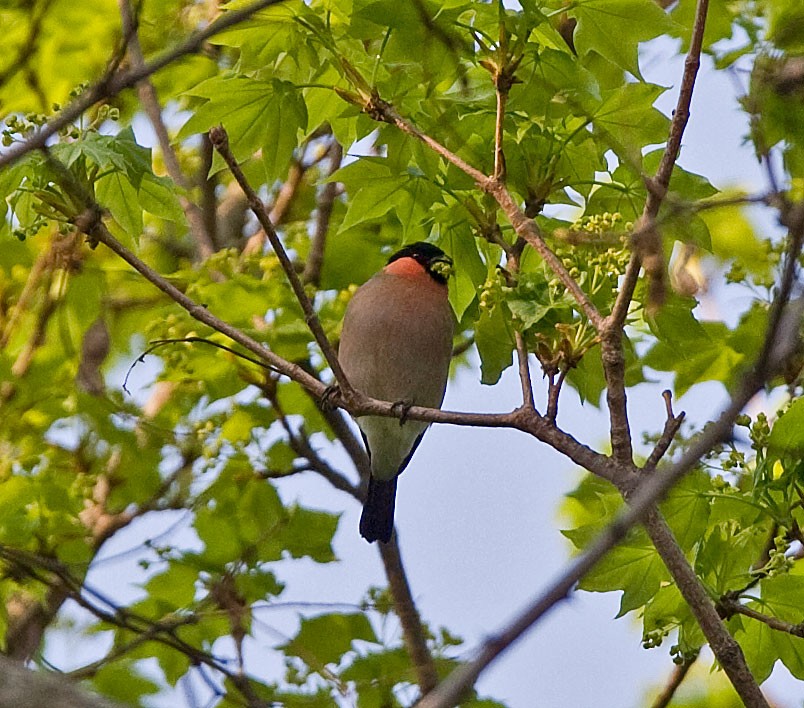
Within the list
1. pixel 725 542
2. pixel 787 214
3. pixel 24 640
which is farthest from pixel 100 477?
pixel 787 214

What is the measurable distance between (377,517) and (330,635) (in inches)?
33.3

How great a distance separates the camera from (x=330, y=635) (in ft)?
13.4

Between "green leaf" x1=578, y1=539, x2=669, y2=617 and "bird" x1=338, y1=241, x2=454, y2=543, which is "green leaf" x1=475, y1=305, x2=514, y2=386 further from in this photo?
"bird" x1=338, y1=241, x2=454, y2=543

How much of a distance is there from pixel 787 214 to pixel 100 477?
3.67m

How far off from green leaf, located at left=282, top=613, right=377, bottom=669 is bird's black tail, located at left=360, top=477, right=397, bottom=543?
71 centimetres

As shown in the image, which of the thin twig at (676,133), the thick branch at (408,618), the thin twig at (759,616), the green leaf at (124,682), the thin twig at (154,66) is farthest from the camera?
the green leaf at (124,682)

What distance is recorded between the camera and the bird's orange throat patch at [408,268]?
5.15 metres

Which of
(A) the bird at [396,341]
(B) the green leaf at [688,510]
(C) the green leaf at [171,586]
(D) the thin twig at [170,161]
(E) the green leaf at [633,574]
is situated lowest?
(E) the green leaf at [633,574]

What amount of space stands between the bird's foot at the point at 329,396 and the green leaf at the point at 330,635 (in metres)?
0.71

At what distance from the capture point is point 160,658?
4.20 m

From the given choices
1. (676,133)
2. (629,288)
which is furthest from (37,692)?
(676,133)

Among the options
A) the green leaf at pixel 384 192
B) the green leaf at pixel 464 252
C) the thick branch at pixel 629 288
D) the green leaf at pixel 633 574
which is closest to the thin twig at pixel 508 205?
the thick branch at pixel 629 288

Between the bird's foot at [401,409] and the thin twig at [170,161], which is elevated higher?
the thin twig at [170,161]

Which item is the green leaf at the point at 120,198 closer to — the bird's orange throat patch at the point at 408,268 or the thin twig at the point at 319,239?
the thin twig at the point at 319,239
